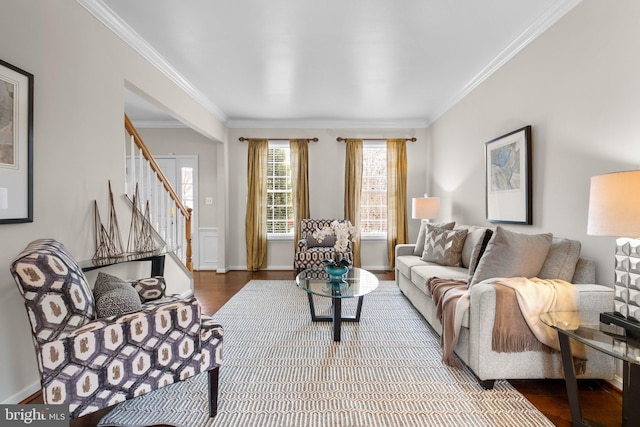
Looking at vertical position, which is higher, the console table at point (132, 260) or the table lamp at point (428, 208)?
the table lamp at point (428, 208)

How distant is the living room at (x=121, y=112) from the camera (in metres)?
1.89

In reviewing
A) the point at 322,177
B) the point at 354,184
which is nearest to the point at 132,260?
→ the point at 322,177

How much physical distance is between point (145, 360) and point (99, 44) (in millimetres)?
2426

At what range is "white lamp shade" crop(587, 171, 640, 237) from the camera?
1475 mm

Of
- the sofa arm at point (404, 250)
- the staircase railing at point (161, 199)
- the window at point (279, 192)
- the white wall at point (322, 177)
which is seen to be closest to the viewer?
the staircase railing at point (161, 199)

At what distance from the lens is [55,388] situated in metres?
1.35

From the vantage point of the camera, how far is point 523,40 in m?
2.86

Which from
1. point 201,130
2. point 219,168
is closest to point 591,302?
point 201,130

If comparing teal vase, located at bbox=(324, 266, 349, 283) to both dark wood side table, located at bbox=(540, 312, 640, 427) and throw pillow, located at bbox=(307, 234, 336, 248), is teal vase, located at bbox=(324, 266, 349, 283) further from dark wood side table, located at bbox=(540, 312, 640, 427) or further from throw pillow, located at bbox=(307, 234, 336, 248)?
throw pillow, located at bbox=(307, 234, 336, 248)

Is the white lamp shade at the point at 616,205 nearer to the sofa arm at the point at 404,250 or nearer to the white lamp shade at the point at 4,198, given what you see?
the sofa arm at the point at 404,250

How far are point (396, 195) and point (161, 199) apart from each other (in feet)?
12.7

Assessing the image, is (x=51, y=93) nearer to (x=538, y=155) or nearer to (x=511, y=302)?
(x=511, y=302)

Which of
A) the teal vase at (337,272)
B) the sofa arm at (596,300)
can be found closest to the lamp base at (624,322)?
the sofa arm at (596,300)

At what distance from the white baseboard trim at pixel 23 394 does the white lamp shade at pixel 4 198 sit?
109 centimetres
